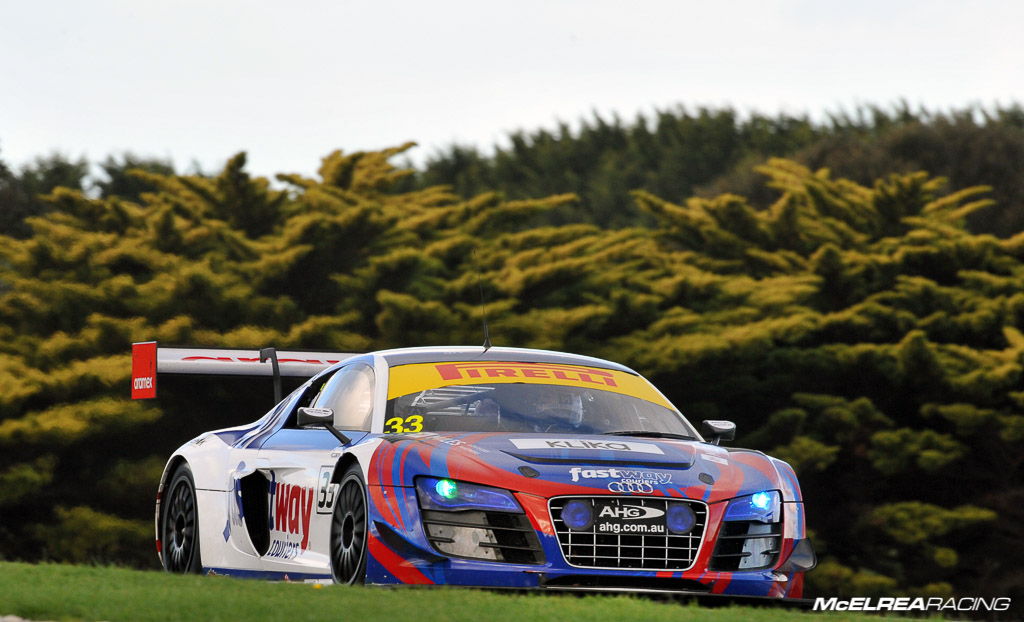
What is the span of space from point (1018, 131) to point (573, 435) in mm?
38278

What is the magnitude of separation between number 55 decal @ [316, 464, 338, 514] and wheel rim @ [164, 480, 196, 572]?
2018 millimetres

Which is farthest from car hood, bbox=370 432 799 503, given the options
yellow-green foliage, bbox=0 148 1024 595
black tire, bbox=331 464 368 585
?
yellow-green foliage, bbox=0 148 1024 595

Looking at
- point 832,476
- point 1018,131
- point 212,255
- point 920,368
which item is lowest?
point 832,476

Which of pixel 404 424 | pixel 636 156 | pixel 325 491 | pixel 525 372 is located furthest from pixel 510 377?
pixel 636 156

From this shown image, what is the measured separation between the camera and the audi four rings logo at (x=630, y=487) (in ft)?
25.1

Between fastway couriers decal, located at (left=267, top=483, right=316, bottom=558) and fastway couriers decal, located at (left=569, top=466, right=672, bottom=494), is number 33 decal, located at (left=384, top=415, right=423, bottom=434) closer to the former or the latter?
fastway couriers decal, located at (left=267, top=483, right=316, bottom=558)

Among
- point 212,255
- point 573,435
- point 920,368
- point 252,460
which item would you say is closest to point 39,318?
point 212,255

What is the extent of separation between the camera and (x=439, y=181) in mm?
64688

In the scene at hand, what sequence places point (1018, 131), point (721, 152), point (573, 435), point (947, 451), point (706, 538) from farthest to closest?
point (721, 152)
point (1018, 131)
point (947, 451)
point (573, 435)
point (706, 538)

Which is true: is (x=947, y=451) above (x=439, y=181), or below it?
below

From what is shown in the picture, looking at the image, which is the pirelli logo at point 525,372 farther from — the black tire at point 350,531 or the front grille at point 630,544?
the front grille at point 630,544

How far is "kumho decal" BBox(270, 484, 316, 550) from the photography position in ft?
28.8

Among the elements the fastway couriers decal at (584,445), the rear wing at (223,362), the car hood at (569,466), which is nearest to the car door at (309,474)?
the car hood at (569,466)

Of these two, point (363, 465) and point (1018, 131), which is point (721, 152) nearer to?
point (1018, 131)
